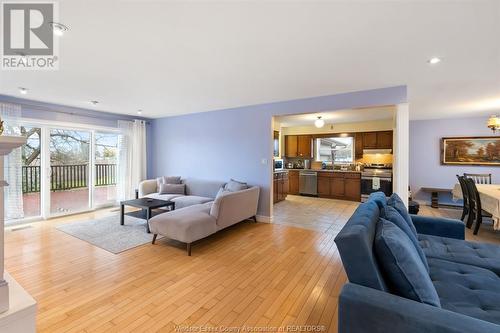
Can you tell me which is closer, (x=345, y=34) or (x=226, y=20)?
(x=226, y=20)

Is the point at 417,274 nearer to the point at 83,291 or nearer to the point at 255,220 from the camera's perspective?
the point at 83,291

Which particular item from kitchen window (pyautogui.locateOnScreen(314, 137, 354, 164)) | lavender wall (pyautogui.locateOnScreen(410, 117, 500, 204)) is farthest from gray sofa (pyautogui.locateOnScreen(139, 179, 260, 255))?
lavender wall (pyautogui.locateOnScreen(410, 117, 500, 204))

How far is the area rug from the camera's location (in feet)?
11.5

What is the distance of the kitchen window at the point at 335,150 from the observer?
763 centimetres

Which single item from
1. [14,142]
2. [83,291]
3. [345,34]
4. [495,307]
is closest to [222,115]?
[345,34]

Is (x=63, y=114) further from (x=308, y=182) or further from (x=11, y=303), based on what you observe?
(x=308, y=182)

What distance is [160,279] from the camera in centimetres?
257

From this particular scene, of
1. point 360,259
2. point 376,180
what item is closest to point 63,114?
point 360,259

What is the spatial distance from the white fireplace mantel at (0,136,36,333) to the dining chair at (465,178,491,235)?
5724 mm

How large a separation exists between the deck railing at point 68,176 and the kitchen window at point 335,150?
6.34 m

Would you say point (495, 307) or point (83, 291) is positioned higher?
point (495, 307)

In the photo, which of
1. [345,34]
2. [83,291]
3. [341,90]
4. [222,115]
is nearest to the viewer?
[345,34]

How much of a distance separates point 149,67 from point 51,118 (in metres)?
3.47

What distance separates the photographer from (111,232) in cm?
403
